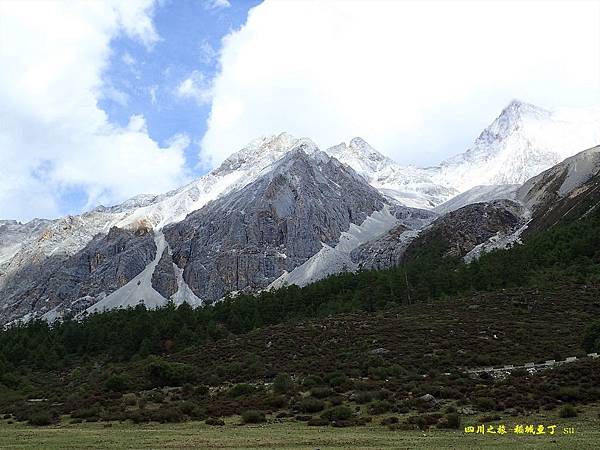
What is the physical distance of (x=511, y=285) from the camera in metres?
101

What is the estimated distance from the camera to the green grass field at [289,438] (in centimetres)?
2320

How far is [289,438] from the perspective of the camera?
2650 centimetres

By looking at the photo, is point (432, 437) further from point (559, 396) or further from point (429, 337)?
point (429, 337)

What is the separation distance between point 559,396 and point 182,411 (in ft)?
75.0

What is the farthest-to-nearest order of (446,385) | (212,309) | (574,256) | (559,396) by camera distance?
(212,309), (574,256), (446,385), (559,396)

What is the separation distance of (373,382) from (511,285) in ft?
212

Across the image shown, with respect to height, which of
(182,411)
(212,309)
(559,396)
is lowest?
(559,396)

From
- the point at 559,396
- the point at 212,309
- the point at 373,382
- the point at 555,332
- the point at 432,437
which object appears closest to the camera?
the point at 432,437

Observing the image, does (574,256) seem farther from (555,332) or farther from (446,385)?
(446,385)

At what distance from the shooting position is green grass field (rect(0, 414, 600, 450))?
23.2 metres

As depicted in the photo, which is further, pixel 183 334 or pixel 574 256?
pixel 574 256

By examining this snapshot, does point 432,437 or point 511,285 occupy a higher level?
point 511,285

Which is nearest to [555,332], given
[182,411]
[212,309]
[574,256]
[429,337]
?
[429,337]

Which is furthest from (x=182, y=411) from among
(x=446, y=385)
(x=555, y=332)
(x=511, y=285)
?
(x=511, y=285)
